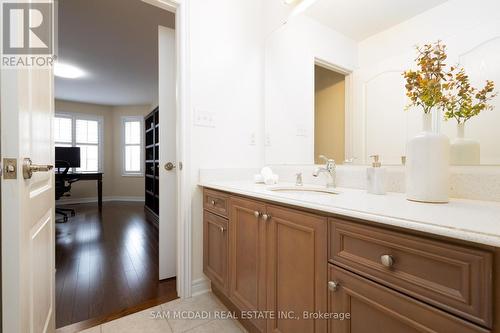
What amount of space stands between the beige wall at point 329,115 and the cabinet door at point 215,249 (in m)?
0.82

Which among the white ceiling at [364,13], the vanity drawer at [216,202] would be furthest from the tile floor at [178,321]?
the white ceiling at [364,13]

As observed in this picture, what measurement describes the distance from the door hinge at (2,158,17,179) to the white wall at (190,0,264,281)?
3.36 feet

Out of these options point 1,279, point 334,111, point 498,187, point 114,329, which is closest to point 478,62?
point 498,187

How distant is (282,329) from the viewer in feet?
3.20

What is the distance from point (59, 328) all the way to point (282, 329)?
1.32 m

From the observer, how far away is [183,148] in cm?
163

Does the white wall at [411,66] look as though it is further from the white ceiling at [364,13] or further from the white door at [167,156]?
the white door at [167,156]

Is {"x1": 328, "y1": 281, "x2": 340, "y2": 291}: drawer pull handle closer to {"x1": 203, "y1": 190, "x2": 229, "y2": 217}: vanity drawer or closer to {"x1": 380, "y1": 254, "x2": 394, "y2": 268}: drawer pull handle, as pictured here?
{"x1": 380, "y1": 254, "x2": 394, "y2": 268}: drawer pull handle

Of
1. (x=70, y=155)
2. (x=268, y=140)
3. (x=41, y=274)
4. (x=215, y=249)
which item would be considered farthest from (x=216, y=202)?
(x=70, y=155)

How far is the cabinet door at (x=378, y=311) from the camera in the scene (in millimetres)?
521

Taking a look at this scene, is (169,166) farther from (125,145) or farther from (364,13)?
(125,145)

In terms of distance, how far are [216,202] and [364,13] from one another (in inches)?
55.6

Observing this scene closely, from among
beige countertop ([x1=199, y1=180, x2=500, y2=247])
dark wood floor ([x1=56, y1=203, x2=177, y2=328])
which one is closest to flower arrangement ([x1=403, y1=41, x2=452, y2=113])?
beige countertop ([x1=199, y1=180, x2=500, y2=247])

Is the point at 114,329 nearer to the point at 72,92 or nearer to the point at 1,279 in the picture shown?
the point at 1,279
